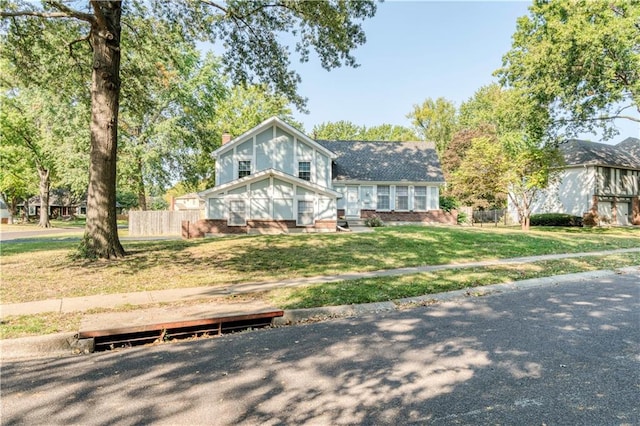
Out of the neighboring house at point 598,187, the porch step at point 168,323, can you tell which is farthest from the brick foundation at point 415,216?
the porch step at point 168,323

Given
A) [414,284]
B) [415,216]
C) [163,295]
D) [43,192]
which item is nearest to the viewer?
[163,295]

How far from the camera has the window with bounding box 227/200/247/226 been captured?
22359 millimetres

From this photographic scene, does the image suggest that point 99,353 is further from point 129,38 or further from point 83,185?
point 83,185

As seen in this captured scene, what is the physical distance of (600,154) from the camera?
34719 millimetres

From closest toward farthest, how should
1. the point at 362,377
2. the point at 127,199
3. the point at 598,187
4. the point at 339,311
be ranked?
the point at 362,377 → the point at 339,311 → the point at 598,187 → the point at 127,199

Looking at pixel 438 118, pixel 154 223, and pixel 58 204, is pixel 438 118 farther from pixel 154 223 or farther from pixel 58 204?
pixel 58 204

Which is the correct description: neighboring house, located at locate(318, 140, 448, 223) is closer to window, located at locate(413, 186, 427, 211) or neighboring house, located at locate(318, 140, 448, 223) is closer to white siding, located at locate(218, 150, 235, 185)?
window, located at locate(413, 186, 427, 211)

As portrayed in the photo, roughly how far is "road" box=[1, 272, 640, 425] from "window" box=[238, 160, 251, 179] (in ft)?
67.1

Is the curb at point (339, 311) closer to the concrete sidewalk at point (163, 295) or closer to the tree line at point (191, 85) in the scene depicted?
the concrete sidewalk at point (163, 295)

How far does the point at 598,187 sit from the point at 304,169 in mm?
25899

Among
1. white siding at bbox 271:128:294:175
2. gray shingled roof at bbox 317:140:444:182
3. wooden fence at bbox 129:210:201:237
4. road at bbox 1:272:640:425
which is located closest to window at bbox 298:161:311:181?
Result: white siding at bbox 271:128:294:175

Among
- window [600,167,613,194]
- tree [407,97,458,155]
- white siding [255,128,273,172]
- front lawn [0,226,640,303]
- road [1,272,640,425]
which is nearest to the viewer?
road [1,272,640,425]

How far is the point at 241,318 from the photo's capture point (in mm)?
5965

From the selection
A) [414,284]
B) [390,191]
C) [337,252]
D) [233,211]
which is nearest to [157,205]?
[233,211]
